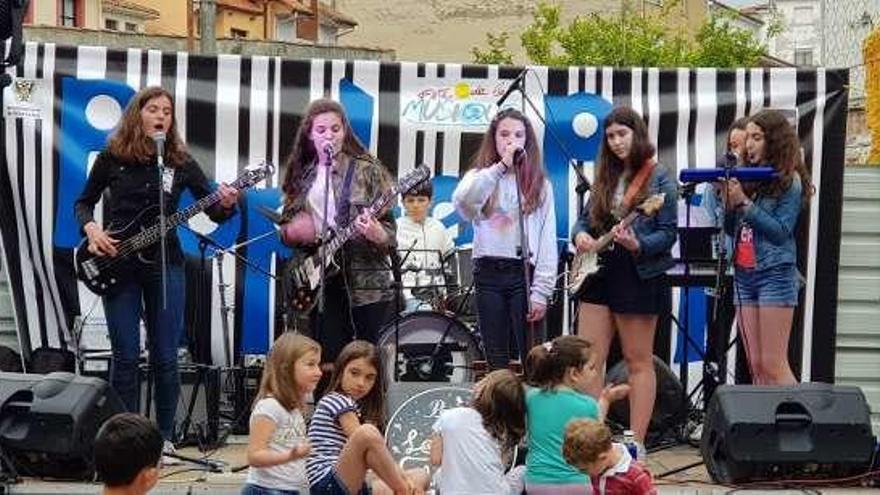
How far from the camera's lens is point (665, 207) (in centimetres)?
726

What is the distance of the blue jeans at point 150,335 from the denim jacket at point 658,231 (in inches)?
79.1

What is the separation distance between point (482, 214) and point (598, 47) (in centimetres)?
2832

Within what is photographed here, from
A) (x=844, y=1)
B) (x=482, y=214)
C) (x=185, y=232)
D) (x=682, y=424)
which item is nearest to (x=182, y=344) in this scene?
(x=185, y=232)

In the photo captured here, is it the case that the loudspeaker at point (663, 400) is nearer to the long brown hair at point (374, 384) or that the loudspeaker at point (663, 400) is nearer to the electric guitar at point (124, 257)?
the long brown hair at point (374, 384)

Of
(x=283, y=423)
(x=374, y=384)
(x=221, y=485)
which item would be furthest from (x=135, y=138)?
(x=283, y=423)

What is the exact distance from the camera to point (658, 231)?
7.24 metres

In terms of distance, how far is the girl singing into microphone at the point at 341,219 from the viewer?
7.46 m

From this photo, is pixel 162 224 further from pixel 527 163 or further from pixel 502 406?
pixel 502 406

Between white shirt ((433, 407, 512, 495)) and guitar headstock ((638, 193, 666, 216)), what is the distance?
158cm

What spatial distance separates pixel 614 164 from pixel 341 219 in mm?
1342

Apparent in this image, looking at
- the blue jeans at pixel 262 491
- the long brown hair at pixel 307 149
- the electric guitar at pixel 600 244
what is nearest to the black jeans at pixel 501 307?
the electric guitar at pixel 600 244

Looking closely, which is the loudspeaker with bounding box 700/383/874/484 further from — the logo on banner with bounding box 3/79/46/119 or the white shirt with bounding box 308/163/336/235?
the logo on banner with bounding box 3/79/46/119

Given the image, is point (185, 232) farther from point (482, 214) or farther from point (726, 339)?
point (726, 339)

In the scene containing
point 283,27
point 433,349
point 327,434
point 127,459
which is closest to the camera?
point 127,459
